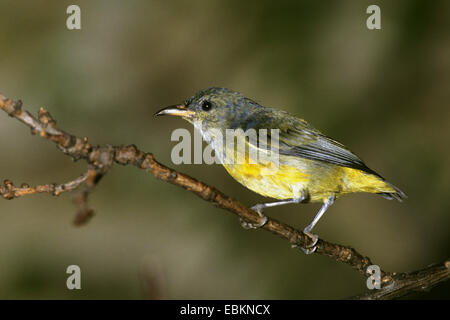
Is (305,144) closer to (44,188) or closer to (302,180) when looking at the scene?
(302,180)

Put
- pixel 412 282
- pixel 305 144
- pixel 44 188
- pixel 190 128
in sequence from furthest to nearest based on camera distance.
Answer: pixel 190 128
pixel 305 144
pixel 412 282
pixel 44 188

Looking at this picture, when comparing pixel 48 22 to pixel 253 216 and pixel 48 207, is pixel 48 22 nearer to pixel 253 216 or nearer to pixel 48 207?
pixel 48 207

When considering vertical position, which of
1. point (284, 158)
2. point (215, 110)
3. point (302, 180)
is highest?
point (215, 110)

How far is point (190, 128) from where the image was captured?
564 centimetres

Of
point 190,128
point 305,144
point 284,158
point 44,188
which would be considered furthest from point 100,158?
point 190,128

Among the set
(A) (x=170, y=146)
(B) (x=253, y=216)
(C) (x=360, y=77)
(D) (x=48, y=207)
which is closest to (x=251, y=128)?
(B) (x=253, y=216)

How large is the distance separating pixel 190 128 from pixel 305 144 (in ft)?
7.63

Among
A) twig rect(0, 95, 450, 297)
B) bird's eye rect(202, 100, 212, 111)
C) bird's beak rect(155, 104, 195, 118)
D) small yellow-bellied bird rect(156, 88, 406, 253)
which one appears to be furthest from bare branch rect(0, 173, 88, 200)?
bird's eye rect(202, 100, 212, 111)

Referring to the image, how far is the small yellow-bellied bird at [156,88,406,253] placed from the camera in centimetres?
331

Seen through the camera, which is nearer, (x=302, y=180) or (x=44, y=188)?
(x=44, y=188)

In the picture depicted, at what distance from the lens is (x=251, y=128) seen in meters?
3.46

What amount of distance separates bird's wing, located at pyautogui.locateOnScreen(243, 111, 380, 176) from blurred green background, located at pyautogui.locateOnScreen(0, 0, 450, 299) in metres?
1.98

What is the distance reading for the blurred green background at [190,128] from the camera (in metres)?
5.40

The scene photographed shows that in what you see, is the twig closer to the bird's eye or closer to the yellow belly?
the yellow belly
